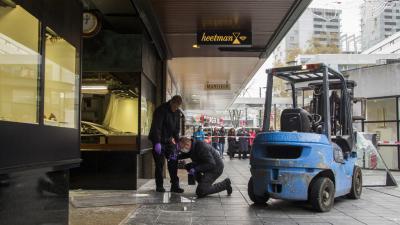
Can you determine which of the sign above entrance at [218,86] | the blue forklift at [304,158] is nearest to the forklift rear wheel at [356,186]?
the blue forklift at [304,158]

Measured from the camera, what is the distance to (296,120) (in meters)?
9.35

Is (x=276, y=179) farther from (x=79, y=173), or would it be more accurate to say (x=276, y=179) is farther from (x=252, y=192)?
(x=79, y=173)

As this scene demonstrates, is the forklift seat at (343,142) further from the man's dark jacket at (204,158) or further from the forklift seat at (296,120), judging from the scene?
the man's dark jacket at (204,158)

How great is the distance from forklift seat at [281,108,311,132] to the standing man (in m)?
2.42

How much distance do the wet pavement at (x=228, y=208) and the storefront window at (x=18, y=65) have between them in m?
2.87

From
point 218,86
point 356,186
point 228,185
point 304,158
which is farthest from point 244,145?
point 304,158

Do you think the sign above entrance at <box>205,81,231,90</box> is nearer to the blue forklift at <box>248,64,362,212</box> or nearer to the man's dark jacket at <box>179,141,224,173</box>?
the blue forklift at <box>248,64,362,212</box>

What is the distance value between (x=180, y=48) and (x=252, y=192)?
6.17 m

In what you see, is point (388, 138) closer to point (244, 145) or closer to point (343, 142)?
point (244, 145)

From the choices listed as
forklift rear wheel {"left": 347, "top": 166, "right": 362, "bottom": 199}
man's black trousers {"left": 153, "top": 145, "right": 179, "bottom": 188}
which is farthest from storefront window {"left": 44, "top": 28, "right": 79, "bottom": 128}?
forklift rear wheel {"left": 347, "top": 166, "right": 362, "bottom": 199}

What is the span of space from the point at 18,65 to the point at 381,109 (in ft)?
58.8

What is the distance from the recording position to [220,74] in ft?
67.7

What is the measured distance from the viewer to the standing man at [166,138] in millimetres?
10680

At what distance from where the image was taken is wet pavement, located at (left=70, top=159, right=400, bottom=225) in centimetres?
781
